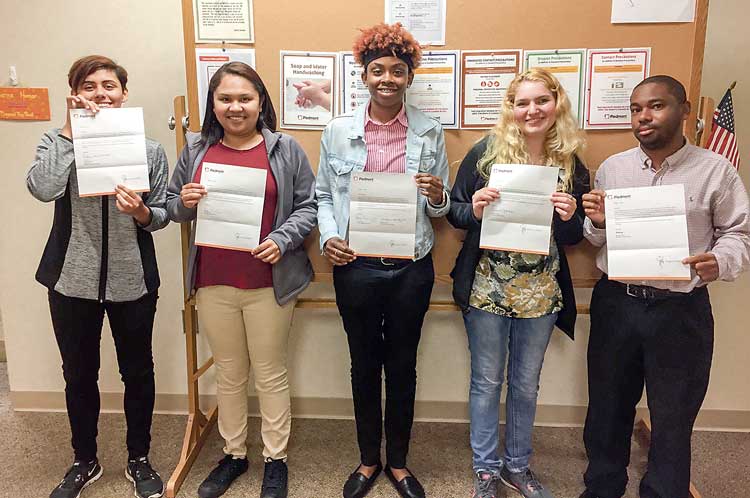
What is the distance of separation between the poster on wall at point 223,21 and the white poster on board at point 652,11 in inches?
58.5

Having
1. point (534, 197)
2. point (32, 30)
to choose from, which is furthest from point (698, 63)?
point (32, 30)

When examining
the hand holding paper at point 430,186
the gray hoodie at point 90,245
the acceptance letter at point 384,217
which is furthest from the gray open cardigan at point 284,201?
the hand holding paper at point 430,186

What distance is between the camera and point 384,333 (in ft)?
7.07

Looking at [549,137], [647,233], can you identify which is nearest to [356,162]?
[549,137]

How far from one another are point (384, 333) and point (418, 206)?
535mm

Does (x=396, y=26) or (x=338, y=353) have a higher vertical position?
(x=396, y=26)

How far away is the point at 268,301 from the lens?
2094 millimetres

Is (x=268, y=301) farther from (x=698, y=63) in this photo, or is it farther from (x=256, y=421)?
(x=698, y=63)

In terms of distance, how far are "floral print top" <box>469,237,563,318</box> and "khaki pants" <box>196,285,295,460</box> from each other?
0.81 meters

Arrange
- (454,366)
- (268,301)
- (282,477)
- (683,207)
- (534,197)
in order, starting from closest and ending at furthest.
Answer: (683,207), (534,197), (268,301), (282,477), (454,366)

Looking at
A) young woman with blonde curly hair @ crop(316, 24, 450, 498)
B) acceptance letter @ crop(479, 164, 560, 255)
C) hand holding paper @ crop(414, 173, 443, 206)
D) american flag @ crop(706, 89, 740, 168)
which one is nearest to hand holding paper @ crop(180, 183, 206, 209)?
young woman with blonde curly hair @ crop(316, 24, 450, 498)

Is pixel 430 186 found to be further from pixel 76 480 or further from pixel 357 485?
pixel 76 480

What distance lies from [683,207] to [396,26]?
1.17 m

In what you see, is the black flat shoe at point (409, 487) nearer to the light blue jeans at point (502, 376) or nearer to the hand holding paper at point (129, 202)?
the light blue jeans at point (502, 376)
